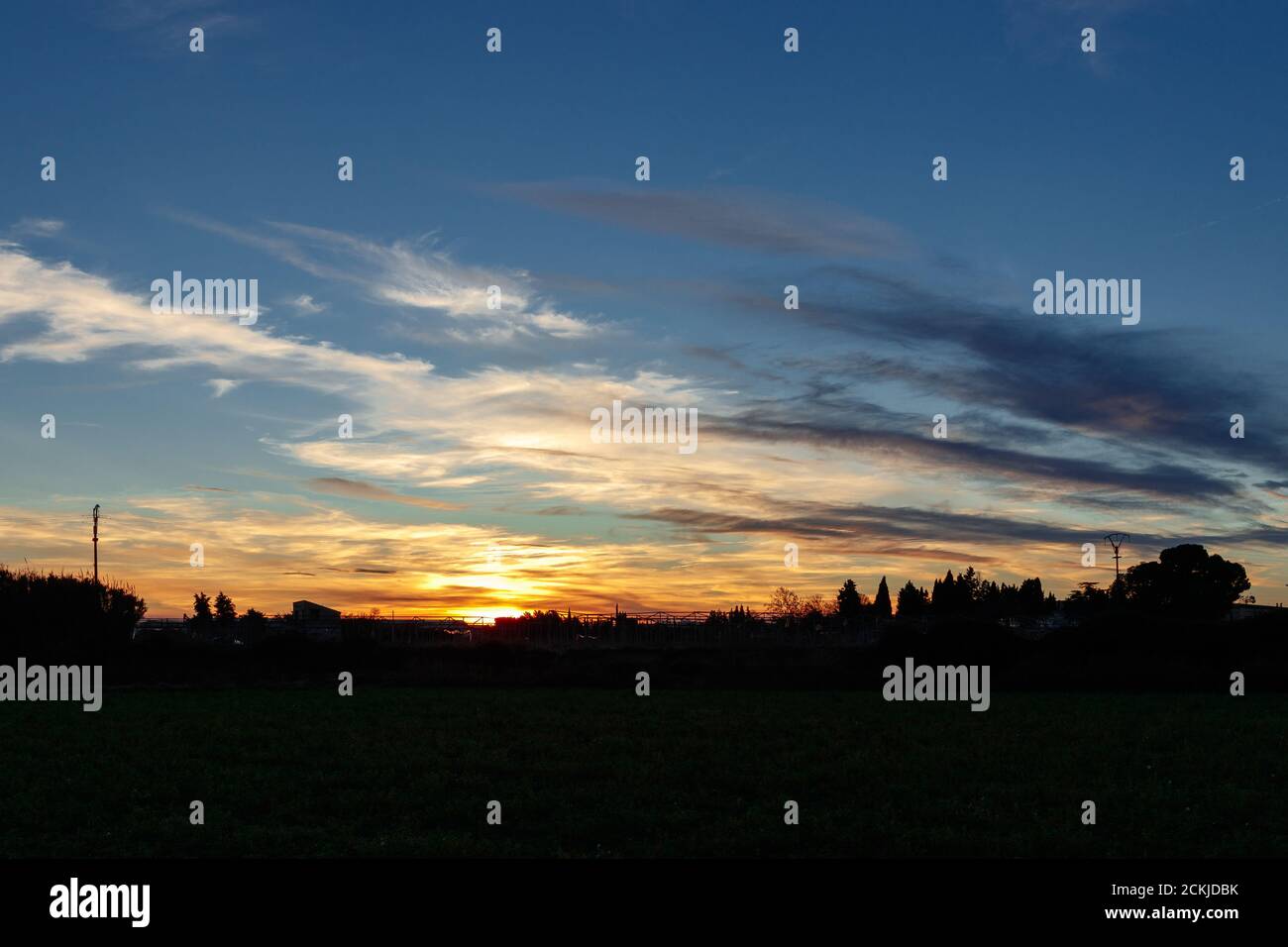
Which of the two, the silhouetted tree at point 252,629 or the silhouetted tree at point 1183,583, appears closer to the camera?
the silhouetted tree at point 252,629

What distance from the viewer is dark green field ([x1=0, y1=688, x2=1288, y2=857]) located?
54.5 ft

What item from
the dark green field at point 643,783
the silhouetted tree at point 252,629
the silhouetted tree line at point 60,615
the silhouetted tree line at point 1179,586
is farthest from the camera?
the silhouetted tree line at point 1179,586

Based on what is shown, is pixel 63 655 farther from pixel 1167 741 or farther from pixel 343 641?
pixel 1167 741

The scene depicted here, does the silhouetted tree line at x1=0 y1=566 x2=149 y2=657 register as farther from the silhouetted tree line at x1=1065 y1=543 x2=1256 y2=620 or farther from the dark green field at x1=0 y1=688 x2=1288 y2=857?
the silhouetted tree line at x1=1065 y1=543 x2=1256 y2=620

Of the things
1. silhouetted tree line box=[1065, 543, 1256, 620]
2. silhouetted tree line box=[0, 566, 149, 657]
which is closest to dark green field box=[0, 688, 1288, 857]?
silhouetted tree line box=[0, 566, 149, 657]

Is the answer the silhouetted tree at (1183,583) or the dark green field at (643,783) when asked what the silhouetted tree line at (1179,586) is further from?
A: the dark green field at (643,783)

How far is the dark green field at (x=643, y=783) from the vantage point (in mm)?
16609

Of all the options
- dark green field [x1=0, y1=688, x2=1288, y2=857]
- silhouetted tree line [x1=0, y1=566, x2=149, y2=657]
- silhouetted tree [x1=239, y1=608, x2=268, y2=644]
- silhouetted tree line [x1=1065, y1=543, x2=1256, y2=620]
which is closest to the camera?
dark green field [x1=0, y1=688, x2=1288, y2=857]

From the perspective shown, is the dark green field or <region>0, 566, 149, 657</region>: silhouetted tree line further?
<region>0, 566, 149, 657</region>: silhouetted tree line

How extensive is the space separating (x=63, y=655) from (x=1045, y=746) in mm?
56909

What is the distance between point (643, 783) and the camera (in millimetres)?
21109

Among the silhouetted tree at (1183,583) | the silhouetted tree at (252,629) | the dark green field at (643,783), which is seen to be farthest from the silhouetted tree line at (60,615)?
the silhouetted tree at (1183,583)
